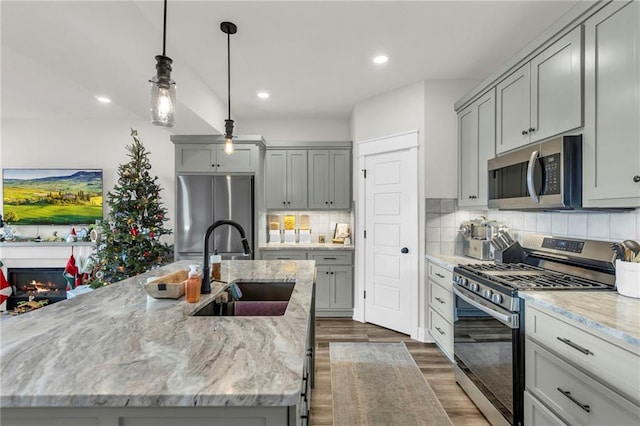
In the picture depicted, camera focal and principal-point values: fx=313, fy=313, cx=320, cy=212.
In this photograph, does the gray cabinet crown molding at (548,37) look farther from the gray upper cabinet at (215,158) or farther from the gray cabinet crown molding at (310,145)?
the gray upper cabinet at (215,158)

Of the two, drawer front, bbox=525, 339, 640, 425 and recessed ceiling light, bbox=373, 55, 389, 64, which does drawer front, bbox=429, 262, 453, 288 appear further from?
recessed ceiling light, bbox=373, 55, 389, 64

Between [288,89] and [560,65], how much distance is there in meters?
2.58

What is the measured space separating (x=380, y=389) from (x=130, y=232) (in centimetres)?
329

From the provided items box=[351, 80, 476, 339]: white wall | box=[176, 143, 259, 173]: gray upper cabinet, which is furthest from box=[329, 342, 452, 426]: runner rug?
box=[176, 143, 259, 173]: gray upper cabinet

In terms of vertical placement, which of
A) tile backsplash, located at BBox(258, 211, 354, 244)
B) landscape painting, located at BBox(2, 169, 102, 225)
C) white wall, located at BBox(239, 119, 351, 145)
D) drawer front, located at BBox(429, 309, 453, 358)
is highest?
white wall, located at BBox(239, 119, 351, 145)

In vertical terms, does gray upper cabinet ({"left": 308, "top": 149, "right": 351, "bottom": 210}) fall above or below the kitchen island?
above

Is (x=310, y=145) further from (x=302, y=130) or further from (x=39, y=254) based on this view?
(x=39, y=254)

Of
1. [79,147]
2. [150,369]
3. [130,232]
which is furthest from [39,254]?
[150,369]

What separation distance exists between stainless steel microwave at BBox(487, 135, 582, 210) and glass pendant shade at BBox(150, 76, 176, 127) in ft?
7.15

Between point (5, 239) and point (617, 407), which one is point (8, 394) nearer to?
point (617, 407)

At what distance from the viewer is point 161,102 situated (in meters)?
1.55

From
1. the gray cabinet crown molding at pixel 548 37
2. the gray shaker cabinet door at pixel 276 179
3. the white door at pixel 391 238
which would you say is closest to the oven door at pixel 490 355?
the white door at pixel 391 238

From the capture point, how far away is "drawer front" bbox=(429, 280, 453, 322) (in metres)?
2.72

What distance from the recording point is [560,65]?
1.93 meters
